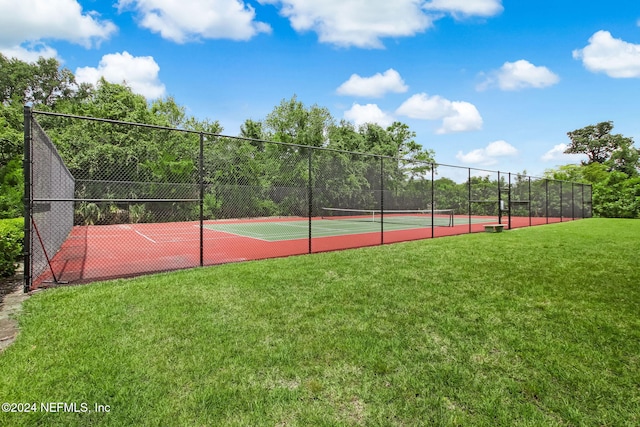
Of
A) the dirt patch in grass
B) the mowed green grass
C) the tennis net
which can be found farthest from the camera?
the tennis net

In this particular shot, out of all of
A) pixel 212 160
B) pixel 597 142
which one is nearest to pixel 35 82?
pixel 212 160

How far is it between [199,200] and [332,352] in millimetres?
3905

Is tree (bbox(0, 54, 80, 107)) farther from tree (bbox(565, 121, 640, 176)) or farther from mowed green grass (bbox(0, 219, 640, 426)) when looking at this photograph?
tree (bbox(565, 121, 640, 176))

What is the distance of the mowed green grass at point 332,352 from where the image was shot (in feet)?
6.40

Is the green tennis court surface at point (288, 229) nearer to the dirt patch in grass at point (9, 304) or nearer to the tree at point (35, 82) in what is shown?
the dirt patch in grass at point (9, 304)

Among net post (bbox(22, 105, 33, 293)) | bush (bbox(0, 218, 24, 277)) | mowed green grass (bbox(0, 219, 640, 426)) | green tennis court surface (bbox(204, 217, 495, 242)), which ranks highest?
net post (bbox(22, 105, 33, 293))

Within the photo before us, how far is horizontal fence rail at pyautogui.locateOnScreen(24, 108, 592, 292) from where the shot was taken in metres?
5.77

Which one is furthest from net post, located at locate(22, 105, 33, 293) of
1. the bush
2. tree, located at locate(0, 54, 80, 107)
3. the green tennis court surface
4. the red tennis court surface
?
tree, located at locate(0, 54, 80, 107)

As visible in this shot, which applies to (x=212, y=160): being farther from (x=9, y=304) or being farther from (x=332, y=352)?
(x=332, y=352)

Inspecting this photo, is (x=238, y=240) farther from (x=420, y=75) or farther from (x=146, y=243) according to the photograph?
(x=420, y=75)

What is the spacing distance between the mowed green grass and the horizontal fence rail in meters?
1.89

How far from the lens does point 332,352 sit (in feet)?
8.80

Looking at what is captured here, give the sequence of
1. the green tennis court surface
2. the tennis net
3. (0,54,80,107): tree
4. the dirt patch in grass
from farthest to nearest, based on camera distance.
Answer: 1. (0,54,80,107): tree
2. the tennis net
3. the green tennis court surface
4. the dirt patch in grass

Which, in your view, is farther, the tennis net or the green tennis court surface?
the tennis net
